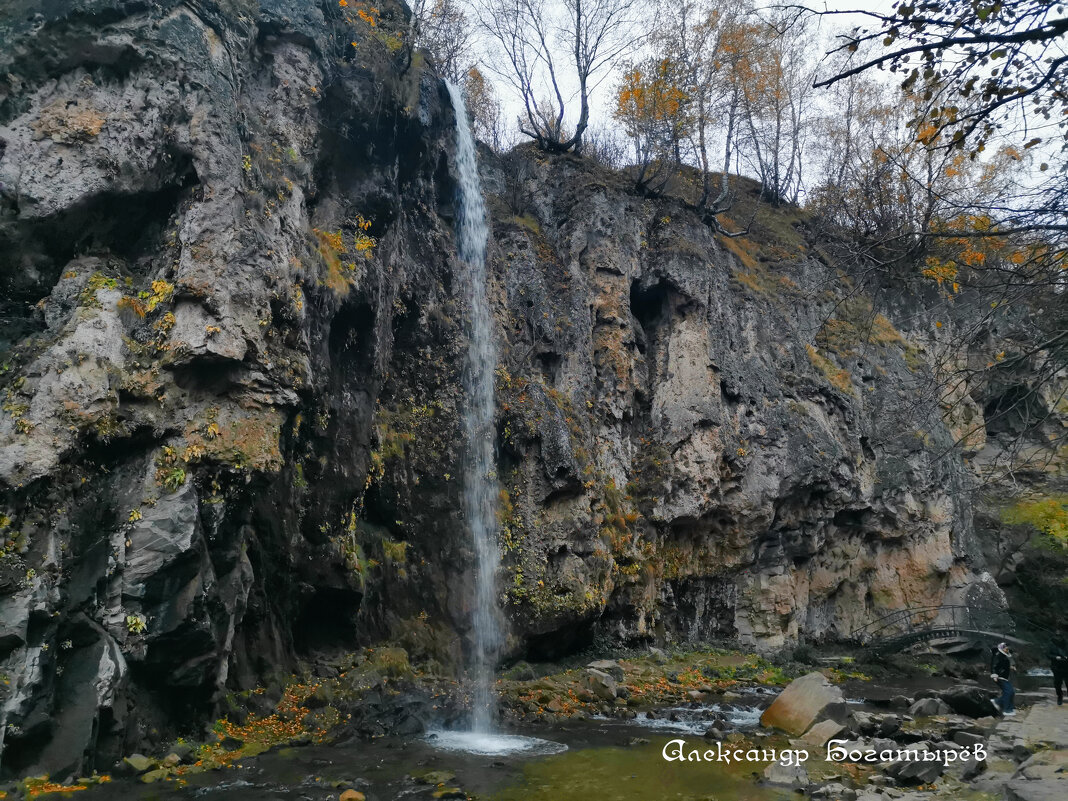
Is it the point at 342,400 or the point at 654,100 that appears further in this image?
the point at 654,100

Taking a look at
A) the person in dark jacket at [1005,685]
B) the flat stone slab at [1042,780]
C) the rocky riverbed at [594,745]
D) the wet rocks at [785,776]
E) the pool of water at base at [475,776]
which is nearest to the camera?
the flat stone slab at [1042,780]

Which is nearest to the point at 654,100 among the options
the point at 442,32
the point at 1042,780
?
the point at 442,32

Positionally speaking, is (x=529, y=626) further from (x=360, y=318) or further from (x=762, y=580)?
(x=762, y=580)

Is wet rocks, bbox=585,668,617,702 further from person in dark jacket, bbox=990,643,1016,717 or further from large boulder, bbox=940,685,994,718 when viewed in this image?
person in dark jacket, bbox=990,643,1016,717

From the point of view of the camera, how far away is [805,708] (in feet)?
33.5

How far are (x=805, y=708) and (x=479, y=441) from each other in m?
7.94

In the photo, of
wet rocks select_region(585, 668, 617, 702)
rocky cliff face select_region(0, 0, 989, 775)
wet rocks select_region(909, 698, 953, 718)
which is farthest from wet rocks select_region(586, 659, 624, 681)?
wet rocks select_region(909, 698, 953, 718)

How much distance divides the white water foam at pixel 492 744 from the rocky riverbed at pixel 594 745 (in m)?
Answer: 0.11

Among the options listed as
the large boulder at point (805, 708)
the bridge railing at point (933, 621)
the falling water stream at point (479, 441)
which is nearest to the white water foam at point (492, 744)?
the falling water stream at point (479, 441)

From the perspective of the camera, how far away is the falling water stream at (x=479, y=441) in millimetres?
11341

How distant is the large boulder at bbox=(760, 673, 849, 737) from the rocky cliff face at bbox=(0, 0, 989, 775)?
475 centimetres

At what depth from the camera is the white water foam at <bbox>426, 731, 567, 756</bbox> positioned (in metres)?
8.86

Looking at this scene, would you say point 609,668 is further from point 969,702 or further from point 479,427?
point 969,702

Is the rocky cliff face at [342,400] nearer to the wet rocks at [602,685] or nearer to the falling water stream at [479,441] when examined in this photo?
the falling water stream at [479,441]
